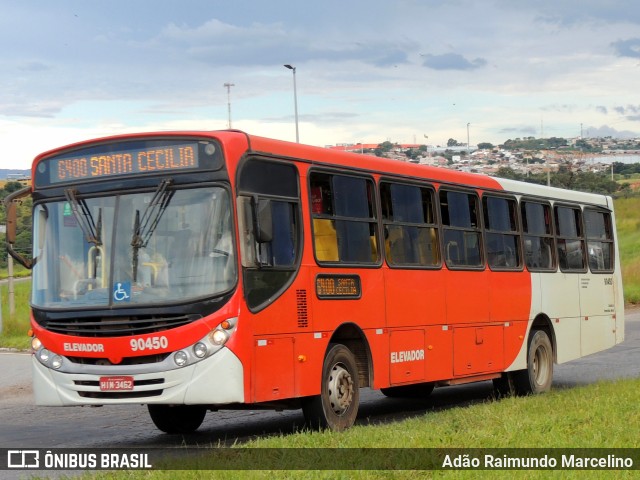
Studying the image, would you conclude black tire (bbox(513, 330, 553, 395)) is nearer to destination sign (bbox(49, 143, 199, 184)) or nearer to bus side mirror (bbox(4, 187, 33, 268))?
destination sign (bbox(49, 143, 199, 184))

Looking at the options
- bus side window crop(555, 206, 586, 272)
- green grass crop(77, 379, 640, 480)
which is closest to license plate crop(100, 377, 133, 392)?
green grass crop(77, 379, 640, 480)

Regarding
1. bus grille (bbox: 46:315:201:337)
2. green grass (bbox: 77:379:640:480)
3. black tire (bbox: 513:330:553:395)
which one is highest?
bus grille (bbox: 46:315:201:337)

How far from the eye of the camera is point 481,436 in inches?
409

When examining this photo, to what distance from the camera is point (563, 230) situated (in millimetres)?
18766

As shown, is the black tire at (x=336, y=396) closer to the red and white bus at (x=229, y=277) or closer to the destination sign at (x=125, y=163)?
the red and white bus at (x=229, y=277)

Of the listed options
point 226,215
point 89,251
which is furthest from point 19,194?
point 226,215

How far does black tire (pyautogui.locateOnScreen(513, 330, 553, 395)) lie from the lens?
17.3 metres

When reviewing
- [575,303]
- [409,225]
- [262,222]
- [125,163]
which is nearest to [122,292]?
[125,163]

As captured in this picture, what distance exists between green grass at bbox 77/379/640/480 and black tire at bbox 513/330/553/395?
139 inches

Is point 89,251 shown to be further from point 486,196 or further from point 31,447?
point 486,196

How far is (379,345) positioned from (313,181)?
2.11 meters

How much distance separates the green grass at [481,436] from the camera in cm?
852

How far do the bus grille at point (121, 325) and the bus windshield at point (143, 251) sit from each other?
0.15 m

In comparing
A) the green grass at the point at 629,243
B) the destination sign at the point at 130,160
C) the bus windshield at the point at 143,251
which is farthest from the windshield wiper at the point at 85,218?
the green grass at the point at 629,243
